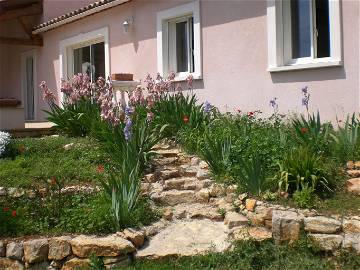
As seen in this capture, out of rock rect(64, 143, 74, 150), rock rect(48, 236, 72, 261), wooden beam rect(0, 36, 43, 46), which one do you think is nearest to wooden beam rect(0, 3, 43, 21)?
wooden beam rect(0, 36, 43, 46)

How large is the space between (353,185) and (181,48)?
20.8 ft

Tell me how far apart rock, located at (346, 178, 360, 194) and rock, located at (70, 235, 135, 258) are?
9.04 ft

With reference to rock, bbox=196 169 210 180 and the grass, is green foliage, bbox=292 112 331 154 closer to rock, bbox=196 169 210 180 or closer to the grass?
rock, bbox=196 169 210 180

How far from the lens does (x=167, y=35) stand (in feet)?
38.5

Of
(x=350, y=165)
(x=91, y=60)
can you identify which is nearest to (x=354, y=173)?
(x=350, y=165)

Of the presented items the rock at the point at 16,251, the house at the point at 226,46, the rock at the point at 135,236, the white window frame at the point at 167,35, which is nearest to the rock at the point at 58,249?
the rock at the point at 16,251

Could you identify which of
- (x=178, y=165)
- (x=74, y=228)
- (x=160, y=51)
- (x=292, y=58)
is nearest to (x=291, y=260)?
(x=74, y=228)

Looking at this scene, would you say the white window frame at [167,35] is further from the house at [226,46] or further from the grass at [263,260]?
the grass at [263,260]

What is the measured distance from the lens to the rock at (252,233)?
566cm

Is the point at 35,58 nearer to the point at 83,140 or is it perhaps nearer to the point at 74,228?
the point at 83,140

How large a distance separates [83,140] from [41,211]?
126 inches

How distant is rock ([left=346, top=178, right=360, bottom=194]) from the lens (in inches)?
246

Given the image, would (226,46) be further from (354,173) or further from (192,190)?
(354,173)

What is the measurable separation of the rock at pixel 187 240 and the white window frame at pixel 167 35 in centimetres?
509
